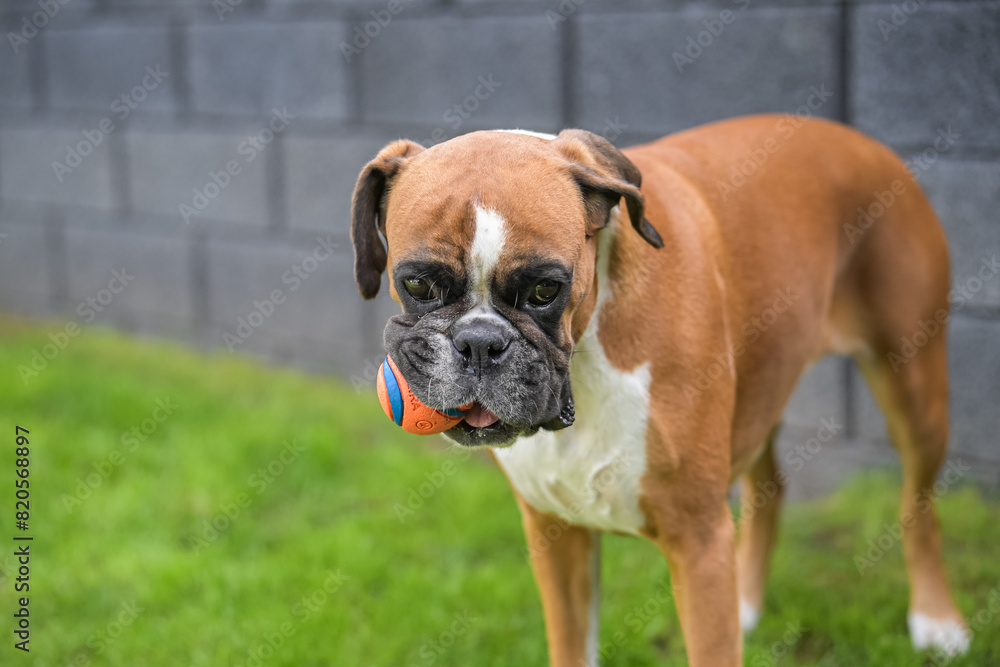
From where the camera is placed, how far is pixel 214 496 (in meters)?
4.37

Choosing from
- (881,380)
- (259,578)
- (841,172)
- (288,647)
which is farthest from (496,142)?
(259,578)

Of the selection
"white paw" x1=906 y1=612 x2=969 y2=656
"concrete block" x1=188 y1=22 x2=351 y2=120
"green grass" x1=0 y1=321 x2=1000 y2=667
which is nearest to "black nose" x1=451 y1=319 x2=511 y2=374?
"green grass" x1=0 y1=321 x2=1000 y2=667

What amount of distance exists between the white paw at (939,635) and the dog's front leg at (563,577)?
3.80 feet

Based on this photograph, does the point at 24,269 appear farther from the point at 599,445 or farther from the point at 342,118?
the point at 599,445

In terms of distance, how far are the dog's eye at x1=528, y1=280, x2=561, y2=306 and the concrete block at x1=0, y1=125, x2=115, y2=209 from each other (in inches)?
215

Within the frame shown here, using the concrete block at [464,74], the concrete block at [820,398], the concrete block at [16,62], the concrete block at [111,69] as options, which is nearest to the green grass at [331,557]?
the concrete block at [820,398]

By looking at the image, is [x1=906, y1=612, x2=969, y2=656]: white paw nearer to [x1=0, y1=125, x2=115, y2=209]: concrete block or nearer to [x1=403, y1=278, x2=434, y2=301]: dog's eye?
[x1=403, y1=278, x2=434, y2=301]: dog's eye

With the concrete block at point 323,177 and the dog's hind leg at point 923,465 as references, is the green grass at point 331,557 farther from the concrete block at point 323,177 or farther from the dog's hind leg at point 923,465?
the concrete block at point 323,177

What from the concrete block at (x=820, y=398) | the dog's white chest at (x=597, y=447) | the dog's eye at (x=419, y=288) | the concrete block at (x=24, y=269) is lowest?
the concrete block at (x=24, y=269)

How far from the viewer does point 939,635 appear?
3.09 metres

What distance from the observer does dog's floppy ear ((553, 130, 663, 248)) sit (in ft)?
6.99

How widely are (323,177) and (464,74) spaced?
3.74 feet

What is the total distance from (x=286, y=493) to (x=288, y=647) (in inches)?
51.6

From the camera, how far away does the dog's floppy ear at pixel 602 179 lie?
2.13 meters
